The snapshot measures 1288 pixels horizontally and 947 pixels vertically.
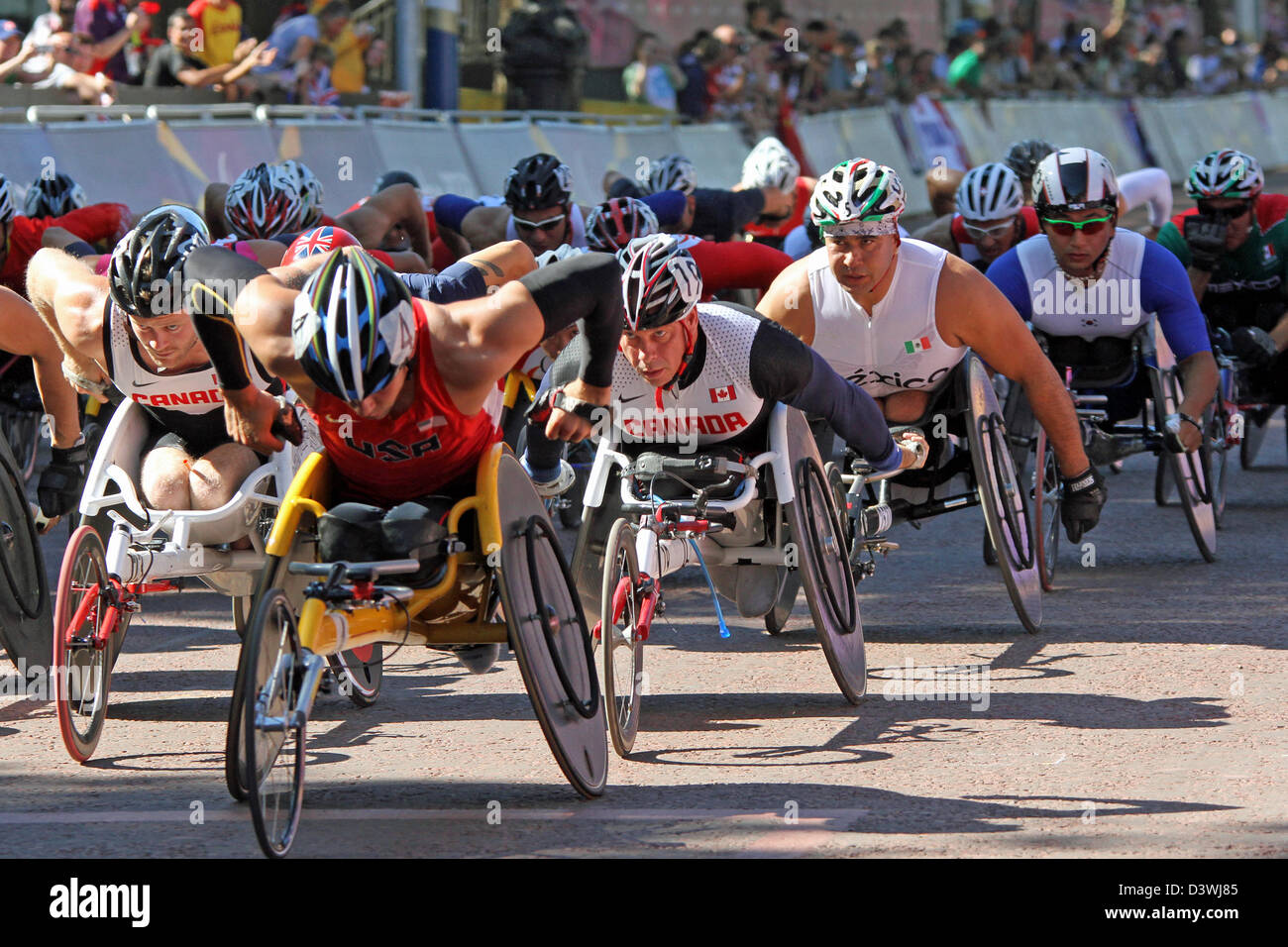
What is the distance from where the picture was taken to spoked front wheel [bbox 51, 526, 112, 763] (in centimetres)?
633

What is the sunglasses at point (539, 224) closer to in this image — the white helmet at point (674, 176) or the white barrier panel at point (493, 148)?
the white helmet at point (674, 176)

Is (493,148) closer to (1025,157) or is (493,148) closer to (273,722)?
(1025,157)

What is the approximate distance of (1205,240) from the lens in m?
11.4

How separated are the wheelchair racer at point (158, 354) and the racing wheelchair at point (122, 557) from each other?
9cm

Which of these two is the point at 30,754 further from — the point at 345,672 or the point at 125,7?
the point at 125,7

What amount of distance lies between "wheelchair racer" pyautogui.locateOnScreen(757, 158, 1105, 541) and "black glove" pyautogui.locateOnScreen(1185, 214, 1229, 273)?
327 cm

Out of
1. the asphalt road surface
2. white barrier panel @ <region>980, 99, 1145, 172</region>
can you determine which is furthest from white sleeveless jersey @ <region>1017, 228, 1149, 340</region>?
white barrier panel @ <region>980, 99, 1145, 172</region>

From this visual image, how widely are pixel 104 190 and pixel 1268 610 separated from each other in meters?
9.06

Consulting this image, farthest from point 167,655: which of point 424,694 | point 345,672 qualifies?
point 345,672

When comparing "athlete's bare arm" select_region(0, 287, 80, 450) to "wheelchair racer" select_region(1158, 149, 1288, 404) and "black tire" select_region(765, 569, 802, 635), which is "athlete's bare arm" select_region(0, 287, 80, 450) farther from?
"wheelchair racer" select_region(1158, 149, 1288, 404)

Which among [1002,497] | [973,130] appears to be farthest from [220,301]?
[973,130]

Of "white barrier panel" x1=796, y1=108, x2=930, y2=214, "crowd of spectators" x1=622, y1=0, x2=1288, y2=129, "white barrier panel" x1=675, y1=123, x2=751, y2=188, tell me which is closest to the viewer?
"white barrier panel" x1=675, y1=123, x2=751, y2=188

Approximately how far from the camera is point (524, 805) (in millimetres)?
5883

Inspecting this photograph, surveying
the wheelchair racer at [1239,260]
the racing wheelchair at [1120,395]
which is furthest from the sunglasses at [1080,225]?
the wheelchair racer at [1239,260]
